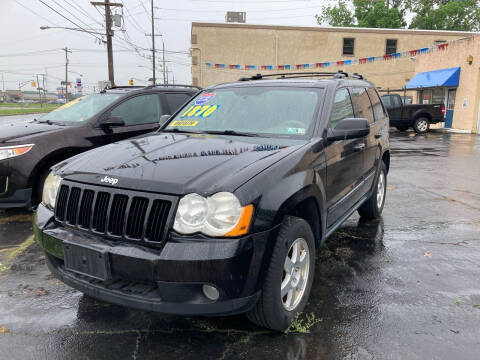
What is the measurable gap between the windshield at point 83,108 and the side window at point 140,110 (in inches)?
7.6

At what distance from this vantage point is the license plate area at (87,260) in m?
2.30

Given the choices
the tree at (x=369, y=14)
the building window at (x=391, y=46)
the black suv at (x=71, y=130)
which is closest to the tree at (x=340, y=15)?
the tree at (x=369, y=14)

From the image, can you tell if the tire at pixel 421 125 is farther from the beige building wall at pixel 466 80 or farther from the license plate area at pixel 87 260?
the license plate area at pixel 87 260

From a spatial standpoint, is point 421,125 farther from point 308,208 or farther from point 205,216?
point 205,216

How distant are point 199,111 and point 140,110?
2.73 m

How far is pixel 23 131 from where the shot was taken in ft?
17.4

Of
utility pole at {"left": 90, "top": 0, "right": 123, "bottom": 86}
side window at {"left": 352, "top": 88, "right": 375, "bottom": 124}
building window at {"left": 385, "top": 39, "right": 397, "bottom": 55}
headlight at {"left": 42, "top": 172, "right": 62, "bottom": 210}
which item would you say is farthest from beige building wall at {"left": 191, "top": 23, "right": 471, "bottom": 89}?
headlight at {"left": 42, "top": 172, "right": 62, "bottom": 210}

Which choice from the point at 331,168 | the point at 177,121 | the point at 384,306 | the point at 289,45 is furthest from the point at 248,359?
the point at 289,45

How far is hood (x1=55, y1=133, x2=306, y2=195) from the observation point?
2352 mm

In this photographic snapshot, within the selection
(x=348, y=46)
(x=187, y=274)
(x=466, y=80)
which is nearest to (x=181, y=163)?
(x=187, y=274)

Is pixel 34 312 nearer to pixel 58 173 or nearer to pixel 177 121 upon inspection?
pixel 58 173

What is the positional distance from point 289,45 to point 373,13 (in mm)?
16972

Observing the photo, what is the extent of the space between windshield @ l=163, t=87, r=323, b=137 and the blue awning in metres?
19.7

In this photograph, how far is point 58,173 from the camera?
2.87 metres
